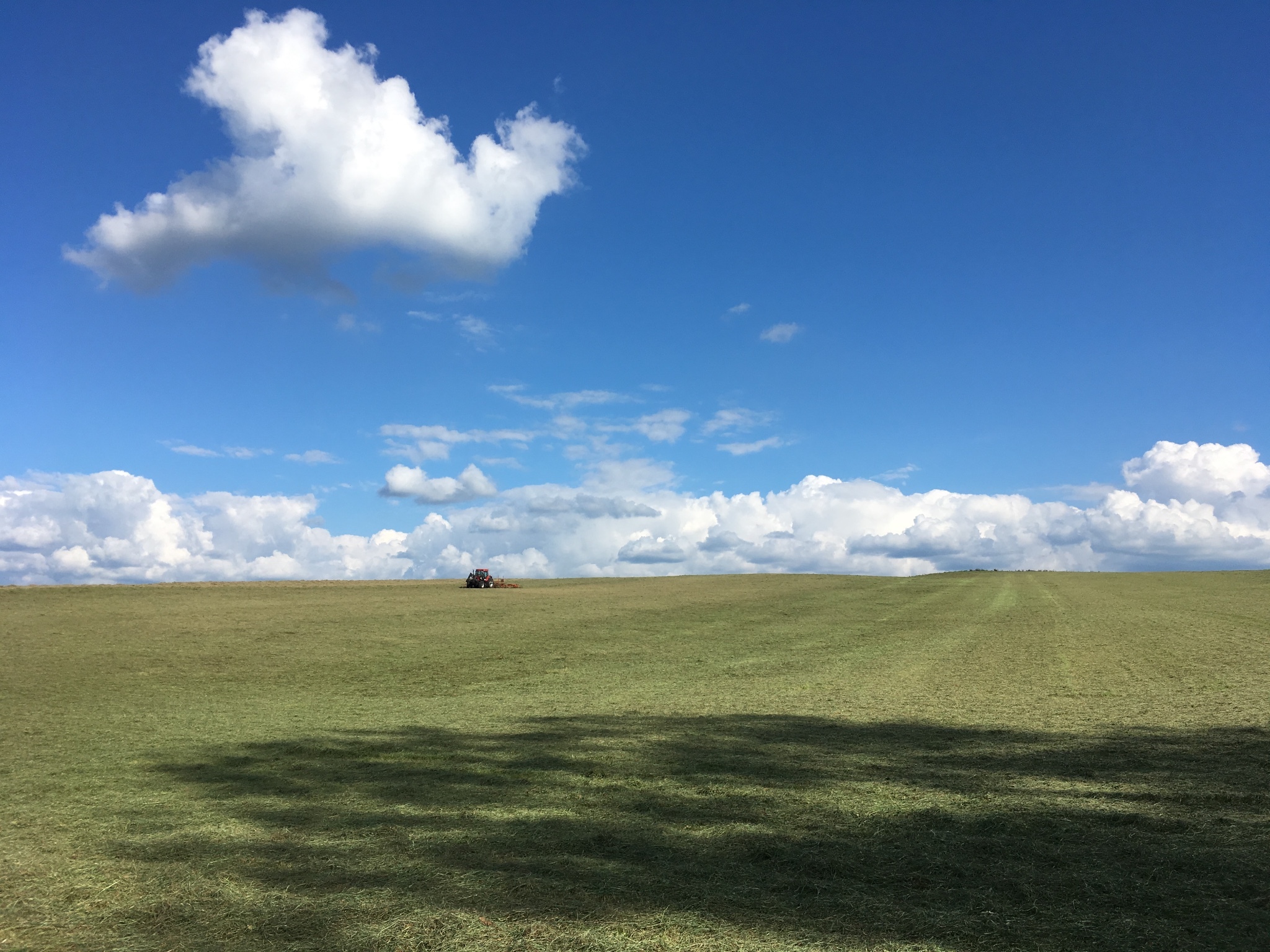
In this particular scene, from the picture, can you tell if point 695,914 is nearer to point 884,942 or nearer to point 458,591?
point 884,942

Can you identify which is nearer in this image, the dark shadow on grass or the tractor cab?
the dark shadow on grass

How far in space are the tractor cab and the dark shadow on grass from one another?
57.7 metres

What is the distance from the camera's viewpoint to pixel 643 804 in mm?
7754

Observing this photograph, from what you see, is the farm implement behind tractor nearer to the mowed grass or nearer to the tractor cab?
the tractor cab

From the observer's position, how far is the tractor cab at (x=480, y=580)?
6762 centimetres

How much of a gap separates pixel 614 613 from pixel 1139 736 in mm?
28673

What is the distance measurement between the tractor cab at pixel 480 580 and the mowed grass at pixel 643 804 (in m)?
46.5

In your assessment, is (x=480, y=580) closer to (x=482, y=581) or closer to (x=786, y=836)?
(x=482, y=581)

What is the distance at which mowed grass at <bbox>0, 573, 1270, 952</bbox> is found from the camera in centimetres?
509

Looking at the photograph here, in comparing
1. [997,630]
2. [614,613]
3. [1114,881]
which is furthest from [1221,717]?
[614,613]

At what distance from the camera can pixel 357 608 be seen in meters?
39.5

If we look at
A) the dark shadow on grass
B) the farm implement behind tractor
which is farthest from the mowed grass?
the farm implement behind tractor

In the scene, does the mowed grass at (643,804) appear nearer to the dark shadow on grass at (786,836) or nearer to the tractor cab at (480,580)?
the dark shadow on grass at (786,836)

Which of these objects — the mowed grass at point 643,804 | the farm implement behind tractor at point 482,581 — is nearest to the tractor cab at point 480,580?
the farm implement behind tractor at point 482,581
